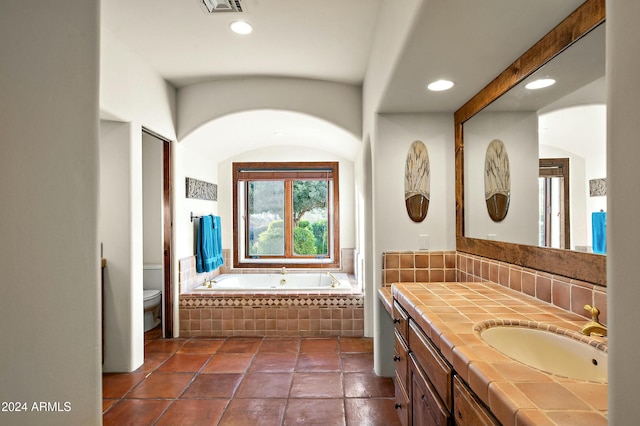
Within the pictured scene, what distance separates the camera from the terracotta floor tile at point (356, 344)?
3260mm

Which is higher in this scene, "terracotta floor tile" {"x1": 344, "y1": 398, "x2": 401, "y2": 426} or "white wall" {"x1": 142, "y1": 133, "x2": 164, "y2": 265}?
"white wall" {"x1": 142, "y1": 133, "x2": 164, "y2": 265}

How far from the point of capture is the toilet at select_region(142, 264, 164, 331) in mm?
3736

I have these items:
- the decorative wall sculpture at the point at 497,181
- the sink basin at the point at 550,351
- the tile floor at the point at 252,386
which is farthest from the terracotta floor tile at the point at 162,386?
the decorative wall sculpture at the point at 497,181

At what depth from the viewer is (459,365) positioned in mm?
1061

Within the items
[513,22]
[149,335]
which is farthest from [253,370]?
[513,22]

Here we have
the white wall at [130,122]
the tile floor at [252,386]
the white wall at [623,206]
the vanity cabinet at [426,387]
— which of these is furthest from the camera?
the white wall at [130,122]

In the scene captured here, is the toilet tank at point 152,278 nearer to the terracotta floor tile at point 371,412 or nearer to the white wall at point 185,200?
the white wall at point 185,200

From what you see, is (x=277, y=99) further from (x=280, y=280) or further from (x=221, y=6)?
(x=280, y=280)

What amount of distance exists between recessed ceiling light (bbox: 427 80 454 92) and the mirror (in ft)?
0.74

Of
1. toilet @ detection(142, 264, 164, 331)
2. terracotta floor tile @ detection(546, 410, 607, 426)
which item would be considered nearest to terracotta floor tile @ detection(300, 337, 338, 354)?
toilet @ detection(142, 264, 164, 331)

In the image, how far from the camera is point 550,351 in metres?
1.26

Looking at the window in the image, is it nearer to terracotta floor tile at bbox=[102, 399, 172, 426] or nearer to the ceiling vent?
terracotta floor tile at bbox=[102, 399, 172, 426]

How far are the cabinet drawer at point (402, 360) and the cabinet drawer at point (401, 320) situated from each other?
0.05m

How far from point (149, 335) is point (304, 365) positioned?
1.82 m
